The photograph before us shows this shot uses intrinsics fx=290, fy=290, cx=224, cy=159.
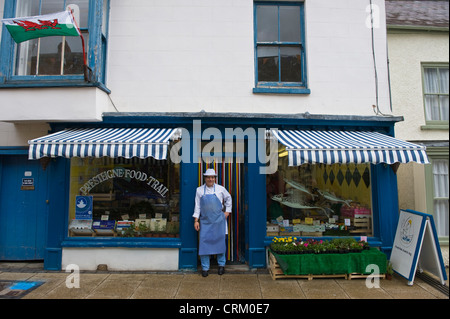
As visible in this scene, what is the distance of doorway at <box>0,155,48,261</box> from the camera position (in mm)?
5941

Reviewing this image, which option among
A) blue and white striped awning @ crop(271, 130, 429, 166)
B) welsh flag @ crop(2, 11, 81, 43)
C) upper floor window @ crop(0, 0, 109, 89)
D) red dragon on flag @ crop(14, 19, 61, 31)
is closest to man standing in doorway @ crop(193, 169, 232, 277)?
blue and white striped awning @ crop(271, 130, 429, 166)

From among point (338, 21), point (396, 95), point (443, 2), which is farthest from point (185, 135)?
point (443, 2)

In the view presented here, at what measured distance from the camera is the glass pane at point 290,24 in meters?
6.33

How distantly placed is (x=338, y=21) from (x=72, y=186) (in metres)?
6.55

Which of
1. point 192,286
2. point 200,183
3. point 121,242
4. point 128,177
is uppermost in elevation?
point 128,177

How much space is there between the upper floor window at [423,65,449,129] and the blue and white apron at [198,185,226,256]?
541 cm

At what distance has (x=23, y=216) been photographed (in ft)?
19.6

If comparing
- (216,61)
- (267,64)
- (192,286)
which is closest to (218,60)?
(216,61)

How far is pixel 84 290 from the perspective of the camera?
15.6 ft

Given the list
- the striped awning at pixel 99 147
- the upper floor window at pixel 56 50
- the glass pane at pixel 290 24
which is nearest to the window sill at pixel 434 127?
the glass pane at pixel 290 24

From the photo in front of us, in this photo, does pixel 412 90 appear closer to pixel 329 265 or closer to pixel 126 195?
pixel 329 265

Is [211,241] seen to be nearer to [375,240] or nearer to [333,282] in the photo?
[333,282]

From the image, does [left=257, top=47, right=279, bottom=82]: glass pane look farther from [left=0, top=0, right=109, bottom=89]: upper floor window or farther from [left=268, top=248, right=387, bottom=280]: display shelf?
[left=268, top=248, right=387, bottom=280]: display shelf

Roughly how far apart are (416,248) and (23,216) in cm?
747
